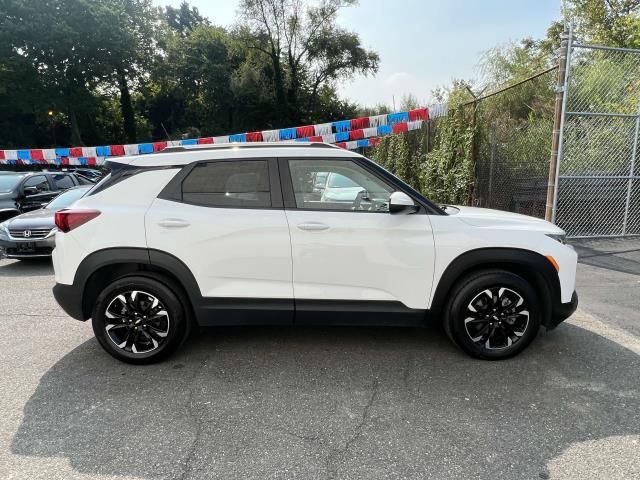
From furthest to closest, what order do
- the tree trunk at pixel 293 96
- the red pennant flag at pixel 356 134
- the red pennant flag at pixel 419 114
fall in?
the tree trunk at pixel 293 96 < the red pennant flag at pixel 356 134 < the red pennant flag at pixel 419 114

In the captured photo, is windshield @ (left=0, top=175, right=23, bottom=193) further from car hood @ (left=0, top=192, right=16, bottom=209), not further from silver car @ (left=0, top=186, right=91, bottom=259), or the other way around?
Result: silver car @ (left=0, top=186, right=91, bottom=259)


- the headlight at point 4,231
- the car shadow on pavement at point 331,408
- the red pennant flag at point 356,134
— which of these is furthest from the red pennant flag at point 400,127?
the headlight at point 4,231

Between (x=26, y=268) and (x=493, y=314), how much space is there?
727 centimetres

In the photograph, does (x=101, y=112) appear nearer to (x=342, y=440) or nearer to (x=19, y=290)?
(x=19, y=290)

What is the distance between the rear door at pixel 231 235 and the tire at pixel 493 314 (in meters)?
1.34

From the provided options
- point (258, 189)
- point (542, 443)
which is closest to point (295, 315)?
point (258, 189)

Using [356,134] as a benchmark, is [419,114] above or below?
above

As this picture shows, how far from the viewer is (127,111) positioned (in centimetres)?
4384

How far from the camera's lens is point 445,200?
30.1 feet

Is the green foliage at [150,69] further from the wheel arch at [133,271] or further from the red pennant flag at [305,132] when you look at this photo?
the wheel arch at [133,271]

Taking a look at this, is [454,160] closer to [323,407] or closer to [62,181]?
[323,407]

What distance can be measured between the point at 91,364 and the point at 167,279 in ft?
3.24

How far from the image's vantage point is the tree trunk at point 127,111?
42.9 meters

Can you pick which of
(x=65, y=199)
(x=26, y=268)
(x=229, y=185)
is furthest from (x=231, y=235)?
(x=65, y=199)
